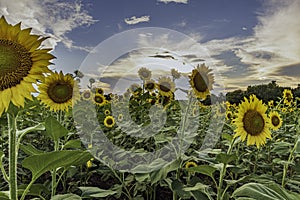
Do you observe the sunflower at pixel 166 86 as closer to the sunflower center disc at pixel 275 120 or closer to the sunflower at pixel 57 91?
the sunflower center disc at pixel 275 120

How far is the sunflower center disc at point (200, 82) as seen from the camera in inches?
89.3

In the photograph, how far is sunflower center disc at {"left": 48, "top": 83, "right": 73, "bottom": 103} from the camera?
2.14 metres

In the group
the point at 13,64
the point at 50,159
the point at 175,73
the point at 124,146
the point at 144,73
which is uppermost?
the point at 144,73

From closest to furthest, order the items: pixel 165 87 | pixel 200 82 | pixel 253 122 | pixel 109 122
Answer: pixel 253 122 < pixel 200 82 < pixel 109 122 < pixel 165 87

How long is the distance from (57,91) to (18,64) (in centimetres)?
127

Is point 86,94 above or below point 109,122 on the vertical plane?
above

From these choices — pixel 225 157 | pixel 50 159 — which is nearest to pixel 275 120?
pixel 225 157

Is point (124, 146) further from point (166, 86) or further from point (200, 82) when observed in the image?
point (200, 82)

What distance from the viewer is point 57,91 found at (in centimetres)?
219

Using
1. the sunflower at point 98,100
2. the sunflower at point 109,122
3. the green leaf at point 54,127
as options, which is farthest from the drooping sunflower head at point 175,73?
the green leaf at point 54,127

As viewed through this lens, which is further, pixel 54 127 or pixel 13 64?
pixel 54 127

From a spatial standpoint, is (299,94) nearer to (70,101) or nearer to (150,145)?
(150,145)

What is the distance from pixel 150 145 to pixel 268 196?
2.30 meters

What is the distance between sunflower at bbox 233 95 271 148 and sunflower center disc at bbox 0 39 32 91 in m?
1.31
